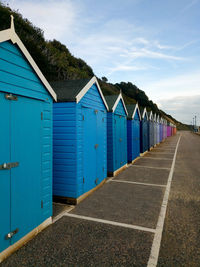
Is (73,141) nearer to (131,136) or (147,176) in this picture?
(147,176)

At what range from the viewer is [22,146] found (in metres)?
3.34

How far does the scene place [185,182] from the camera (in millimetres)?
7262

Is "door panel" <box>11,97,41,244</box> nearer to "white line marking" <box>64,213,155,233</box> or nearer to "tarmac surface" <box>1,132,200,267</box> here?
"tarmac surface" <box>1,132,200,267</box>

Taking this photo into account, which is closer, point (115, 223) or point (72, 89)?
point (115, 223)

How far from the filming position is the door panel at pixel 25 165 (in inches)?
124

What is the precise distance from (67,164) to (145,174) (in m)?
4.58

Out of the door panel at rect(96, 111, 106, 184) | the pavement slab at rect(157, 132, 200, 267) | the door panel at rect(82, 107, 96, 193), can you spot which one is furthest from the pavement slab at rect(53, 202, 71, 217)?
the pavement slab at rect(157, 132, 200, 267)

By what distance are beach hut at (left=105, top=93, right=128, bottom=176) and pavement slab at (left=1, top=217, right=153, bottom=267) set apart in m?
4.41

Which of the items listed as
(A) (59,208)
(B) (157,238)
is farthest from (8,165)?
(B) (157,238)

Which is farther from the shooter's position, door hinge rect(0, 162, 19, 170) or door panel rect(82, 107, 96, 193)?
door panel rect(82, 107, 96, 193)

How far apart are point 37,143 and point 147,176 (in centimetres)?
583

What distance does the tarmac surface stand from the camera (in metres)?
2.94

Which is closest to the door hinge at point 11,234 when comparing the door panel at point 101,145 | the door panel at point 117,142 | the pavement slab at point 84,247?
the pavement slab at point 84,247

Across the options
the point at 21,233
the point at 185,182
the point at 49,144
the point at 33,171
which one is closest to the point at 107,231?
the point at 21,233
